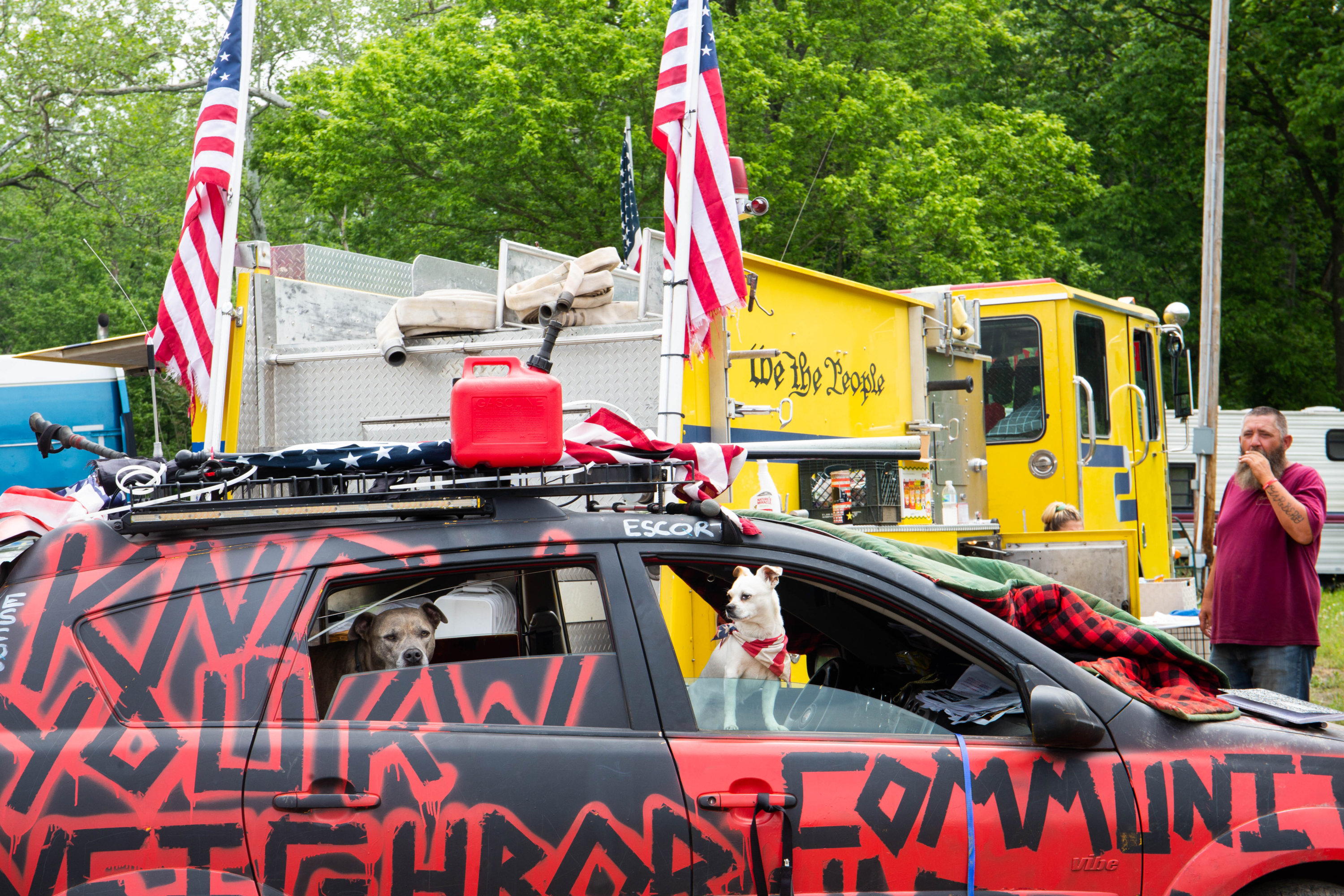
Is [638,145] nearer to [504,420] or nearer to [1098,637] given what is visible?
[1098,637]

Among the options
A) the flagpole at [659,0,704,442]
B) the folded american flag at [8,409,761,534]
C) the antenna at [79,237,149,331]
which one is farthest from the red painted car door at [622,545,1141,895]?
the antenna at [79,237,149,331]

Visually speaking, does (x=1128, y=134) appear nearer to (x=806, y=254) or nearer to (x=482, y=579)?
(x=806, y=254)

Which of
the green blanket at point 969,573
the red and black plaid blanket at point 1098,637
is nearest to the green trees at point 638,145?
the green blanket at point 969,573

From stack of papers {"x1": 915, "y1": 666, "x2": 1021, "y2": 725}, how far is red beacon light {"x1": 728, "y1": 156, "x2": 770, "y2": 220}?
154 inches

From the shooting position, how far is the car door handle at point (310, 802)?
2.78 meters

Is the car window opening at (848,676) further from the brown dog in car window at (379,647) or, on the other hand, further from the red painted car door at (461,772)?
the brown dog in car window at (379,647)

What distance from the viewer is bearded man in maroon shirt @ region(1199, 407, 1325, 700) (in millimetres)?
5336

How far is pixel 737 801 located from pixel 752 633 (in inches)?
32.9

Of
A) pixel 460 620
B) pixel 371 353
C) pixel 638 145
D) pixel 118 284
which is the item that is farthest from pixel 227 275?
pixel 638 145

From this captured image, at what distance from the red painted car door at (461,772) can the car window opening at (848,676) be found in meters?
0.25

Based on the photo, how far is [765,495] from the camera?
19.6ft

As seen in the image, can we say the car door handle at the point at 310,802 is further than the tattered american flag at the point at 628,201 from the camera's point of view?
No

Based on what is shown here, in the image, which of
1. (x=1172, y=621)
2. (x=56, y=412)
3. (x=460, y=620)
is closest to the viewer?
(x=460, y=620)

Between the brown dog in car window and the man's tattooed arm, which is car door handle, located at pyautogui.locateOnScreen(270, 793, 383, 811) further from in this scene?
the man's tattooed arm
